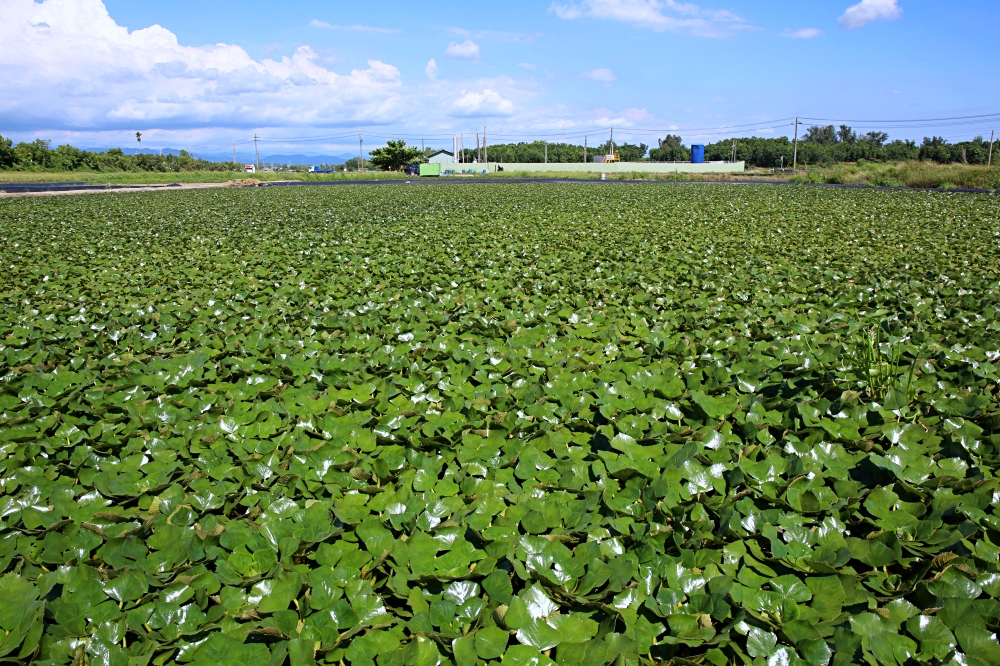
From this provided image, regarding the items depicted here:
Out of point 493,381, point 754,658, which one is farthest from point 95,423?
point 754,658

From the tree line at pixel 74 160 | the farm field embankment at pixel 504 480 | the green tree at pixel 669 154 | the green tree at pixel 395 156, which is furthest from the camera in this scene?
the green tree at pixel 669 154

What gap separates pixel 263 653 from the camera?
1.33 m

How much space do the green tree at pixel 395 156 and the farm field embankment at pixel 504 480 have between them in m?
59.1

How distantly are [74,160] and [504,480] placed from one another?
2453 inches

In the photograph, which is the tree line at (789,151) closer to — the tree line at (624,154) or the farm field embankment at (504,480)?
the tree line at (624,154)

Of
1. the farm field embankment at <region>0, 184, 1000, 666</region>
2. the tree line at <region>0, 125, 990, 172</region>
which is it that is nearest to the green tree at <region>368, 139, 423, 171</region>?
the tree line at <region>0, 125, 990, 172</region>

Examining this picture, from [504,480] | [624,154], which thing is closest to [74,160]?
[504,480]

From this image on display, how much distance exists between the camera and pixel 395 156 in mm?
61156

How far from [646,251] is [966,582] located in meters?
6.38

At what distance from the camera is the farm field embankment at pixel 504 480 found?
141cm

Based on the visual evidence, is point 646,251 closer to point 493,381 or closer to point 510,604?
point 493,381

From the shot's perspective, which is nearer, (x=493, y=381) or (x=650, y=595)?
(x=650, y=595)

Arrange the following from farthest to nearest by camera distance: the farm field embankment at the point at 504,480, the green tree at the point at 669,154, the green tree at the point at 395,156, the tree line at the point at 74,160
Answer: the green tree at the point at 669,154, the green tree at the point at 395,156, the tree line at the point at 74,160, the farm field embankment at the point at 504,480

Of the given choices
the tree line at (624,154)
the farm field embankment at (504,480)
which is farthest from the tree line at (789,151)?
the farm field embankment at (504,480)
